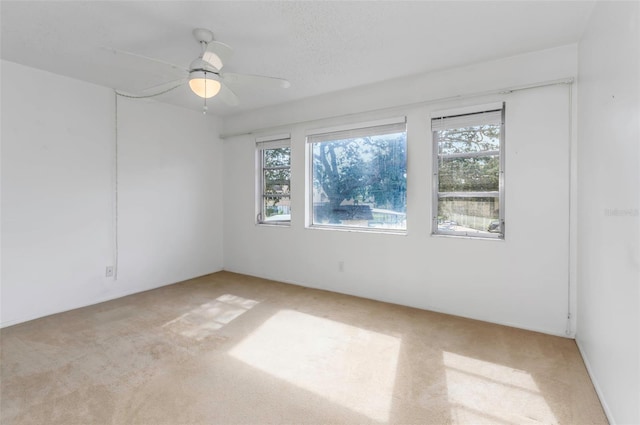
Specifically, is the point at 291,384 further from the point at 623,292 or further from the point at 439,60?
the point at 439,60

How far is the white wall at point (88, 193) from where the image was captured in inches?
121

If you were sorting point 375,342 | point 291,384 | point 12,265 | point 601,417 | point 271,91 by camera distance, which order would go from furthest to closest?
1. point 271,91
2. point 12,265
3. point 375,342
4. point 291,384
5. point 601,417

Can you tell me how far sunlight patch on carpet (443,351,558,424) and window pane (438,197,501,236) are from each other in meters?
1.34

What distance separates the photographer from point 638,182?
1.39 metres

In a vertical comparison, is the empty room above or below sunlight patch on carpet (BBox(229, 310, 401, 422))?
above

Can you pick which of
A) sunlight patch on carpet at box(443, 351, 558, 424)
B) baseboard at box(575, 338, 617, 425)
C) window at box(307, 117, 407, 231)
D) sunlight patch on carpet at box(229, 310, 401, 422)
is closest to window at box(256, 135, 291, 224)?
window at box(307, 117, 407, 231)

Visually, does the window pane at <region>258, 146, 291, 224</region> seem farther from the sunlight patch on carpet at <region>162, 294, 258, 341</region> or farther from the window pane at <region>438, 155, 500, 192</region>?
the window pane at <region>438, 155, 500, 192</region>

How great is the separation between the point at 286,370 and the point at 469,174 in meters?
2.55

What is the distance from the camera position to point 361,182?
3963mm

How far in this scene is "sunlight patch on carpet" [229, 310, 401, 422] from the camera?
1938 mm

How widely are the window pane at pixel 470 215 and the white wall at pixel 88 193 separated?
363 cm

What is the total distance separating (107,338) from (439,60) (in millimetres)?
4040

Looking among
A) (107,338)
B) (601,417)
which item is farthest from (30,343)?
(601,417)

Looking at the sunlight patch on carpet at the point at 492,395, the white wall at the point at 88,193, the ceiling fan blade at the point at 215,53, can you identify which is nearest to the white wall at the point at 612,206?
the sunlight patch on carpet at the point at 492,395
